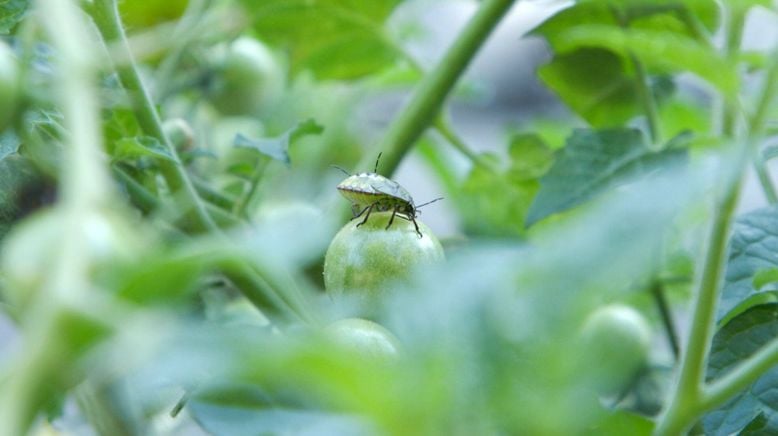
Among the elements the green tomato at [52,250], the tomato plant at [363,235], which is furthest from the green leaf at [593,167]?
the green tomato at [52,250]

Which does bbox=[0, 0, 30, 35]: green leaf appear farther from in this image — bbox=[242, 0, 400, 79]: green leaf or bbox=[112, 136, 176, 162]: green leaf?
bbox=[242, 0, 400, 79]: green leaf

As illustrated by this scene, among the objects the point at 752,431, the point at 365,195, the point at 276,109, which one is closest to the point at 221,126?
the point at 276,109

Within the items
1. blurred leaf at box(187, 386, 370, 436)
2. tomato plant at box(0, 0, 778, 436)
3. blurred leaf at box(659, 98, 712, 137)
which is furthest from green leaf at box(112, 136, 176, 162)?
blurred leaf at box(659, 98, 712, 137)

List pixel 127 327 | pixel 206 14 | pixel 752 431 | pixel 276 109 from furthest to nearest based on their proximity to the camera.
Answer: pixel 276 109, pixel 206 14, pixel 752 431, pixel 127 327

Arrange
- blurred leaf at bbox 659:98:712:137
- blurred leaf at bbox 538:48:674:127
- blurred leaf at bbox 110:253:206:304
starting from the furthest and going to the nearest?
blurred leaf at bbox 659:98:712:137 → blurred leaf at bbox 538:48:674:127 → blurred leaf at bbox 110:253:206:304

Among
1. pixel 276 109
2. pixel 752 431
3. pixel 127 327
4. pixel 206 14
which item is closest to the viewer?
pixel 127 327

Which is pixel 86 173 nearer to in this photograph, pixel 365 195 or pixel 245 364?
pixel 245 364

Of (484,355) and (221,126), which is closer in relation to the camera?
(484,355)

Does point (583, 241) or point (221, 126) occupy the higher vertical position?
point (583, 241)

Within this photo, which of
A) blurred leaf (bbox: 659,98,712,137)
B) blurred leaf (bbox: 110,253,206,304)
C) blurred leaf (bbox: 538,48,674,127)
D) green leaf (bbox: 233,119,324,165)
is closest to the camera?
blurred leaf (bbox: 110,253,206,304)
